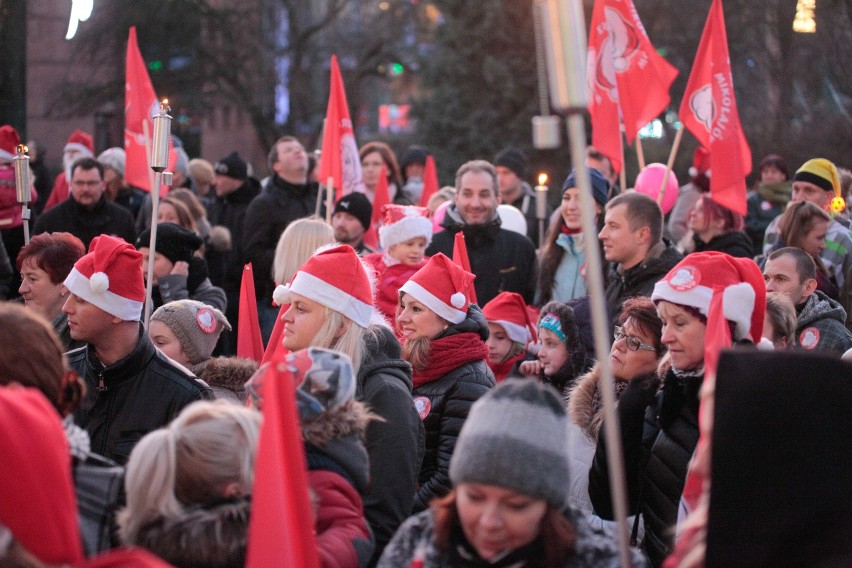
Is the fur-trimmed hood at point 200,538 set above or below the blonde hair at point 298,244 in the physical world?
below

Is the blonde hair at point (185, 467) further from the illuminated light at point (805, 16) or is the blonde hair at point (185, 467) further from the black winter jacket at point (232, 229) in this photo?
the illuminated light at point (805, 16)

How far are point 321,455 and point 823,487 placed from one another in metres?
1.54

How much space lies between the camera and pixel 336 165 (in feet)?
30.9

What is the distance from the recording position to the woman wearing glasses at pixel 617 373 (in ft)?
16.1

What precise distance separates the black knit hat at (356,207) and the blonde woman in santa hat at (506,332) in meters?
1.77

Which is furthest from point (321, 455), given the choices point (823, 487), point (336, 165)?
point (336, 165)

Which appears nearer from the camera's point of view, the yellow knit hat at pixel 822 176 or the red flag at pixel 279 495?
the red flag at pixel 279 495

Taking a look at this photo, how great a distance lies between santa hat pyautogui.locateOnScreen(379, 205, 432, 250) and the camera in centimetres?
738

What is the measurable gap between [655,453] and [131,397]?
6.80 ft

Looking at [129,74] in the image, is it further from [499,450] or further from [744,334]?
[499,450]

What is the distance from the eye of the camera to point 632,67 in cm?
840

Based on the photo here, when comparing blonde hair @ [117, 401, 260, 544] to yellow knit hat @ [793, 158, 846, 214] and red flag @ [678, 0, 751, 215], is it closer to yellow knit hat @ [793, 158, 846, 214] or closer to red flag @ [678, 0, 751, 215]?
red flag @ [678, 0, 751, 215]

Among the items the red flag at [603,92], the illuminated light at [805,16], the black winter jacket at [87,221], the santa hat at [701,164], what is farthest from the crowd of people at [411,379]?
the illuminated light at [805,16]

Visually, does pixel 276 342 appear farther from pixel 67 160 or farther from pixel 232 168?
pixel 67 160
